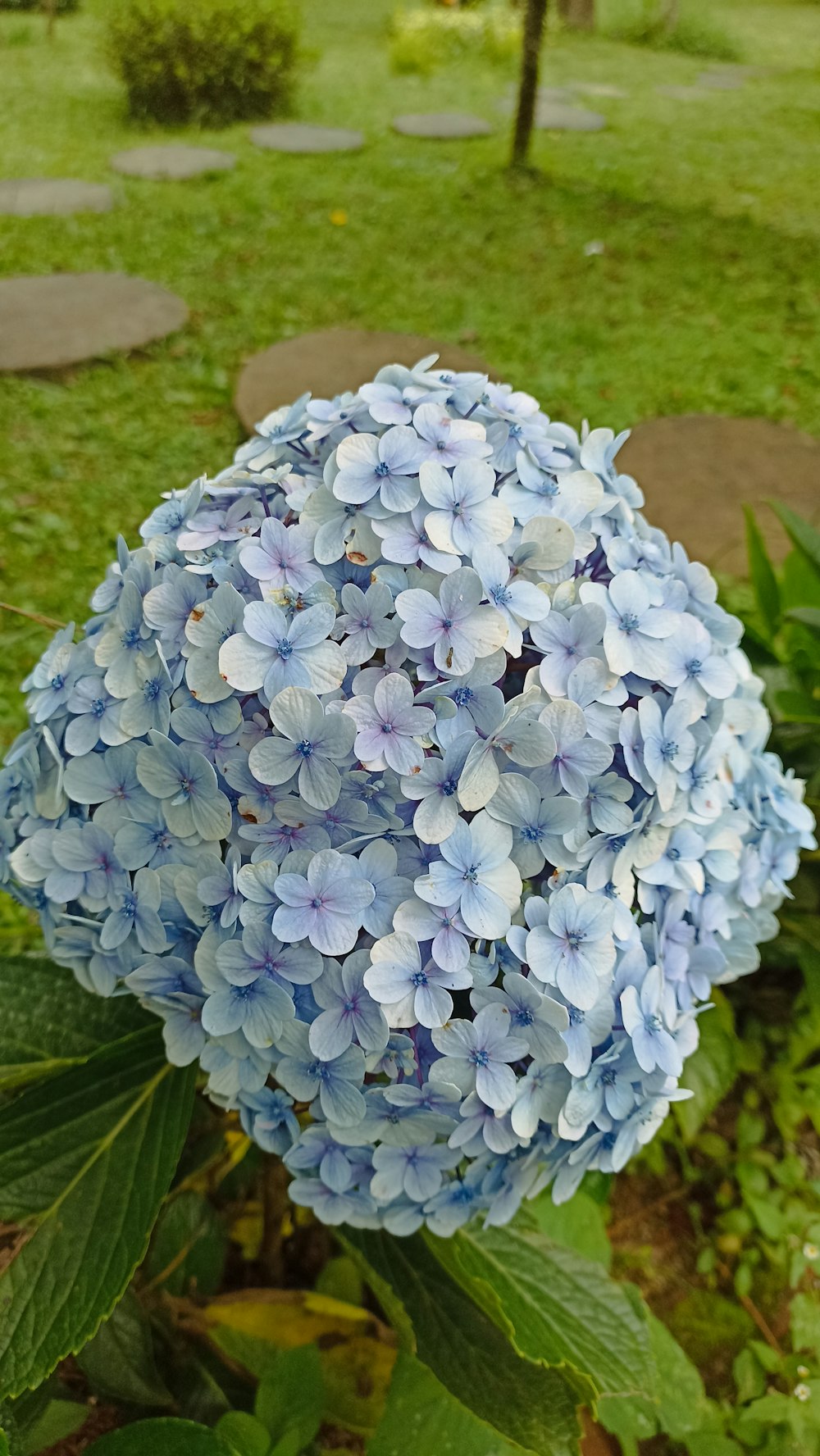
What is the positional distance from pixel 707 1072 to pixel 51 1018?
0.90 m

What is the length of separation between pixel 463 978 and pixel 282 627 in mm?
295

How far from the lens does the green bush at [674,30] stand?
895cm

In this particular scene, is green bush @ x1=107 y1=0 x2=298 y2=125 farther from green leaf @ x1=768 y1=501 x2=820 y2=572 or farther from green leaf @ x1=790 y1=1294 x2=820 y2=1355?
green leaf @ x1=790 y1=1294 x2=820 y2=1355

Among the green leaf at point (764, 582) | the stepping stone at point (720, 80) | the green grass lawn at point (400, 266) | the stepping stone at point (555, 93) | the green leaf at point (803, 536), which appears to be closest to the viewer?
the green leaf at point (803, 536)

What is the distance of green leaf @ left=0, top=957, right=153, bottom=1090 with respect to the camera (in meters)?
1.05

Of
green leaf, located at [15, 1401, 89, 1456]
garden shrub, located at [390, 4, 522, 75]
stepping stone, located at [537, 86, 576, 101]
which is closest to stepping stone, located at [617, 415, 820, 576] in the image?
green leaf, located at [15, 1401, 89, 1456]

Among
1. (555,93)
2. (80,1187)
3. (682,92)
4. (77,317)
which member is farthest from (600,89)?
(80,1187)

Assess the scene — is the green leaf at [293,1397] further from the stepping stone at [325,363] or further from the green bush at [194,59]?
the green bush at [194,59]

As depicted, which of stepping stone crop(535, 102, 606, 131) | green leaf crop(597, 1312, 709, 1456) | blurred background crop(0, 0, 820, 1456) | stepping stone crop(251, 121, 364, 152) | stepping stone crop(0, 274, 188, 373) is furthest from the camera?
stepping stone crop(535, 102, 606, 131)

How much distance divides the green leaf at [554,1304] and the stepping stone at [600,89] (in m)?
8.04

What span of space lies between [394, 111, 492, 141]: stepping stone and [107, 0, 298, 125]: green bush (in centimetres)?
87

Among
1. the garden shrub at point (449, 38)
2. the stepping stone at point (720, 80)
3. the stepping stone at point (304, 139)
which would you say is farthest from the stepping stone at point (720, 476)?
the garden shrub at point (449, 38)

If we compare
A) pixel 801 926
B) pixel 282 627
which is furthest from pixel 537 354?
pixel 282 627

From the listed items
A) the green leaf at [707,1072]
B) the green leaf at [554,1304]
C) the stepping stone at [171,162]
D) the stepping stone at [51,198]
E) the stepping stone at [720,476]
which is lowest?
the green leaf at [707,1072]
